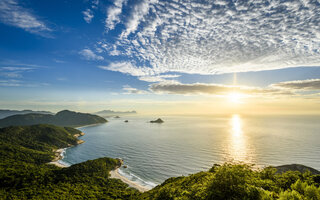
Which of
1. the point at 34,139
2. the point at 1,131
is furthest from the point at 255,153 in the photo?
the point at 1,131

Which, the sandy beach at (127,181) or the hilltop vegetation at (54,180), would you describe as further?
the sandy beach at (127,181)

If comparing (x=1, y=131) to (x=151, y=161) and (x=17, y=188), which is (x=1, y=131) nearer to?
(x=17, y=188)

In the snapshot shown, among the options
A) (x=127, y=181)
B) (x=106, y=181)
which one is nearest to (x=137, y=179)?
(x=127, y=181)

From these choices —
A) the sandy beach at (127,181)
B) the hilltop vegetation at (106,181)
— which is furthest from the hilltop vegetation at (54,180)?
the sandy beach at (127,181)

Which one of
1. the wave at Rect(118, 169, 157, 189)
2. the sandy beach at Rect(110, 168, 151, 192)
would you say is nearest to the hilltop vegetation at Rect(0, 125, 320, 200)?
the sandy beach at Rect(110, 168, 151, 192)

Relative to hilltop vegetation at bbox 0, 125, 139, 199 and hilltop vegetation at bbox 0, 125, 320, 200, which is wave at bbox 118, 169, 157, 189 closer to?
hilltop vegetation at bbox 0, 125, 139, 199

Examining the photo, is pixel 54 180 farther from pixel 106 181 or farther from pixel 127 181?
pixel 127 181

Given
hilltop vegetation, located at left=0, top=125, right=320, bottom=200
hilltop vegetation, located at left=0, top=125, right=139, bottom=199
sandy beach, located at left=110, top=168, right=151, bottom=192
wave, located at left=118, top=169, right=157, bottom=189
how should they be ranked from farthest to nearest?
1. wave, located at left=118, top=169, right=157, bottom=189
2. sandy beach, located at left=110, top=168, right=151, bottom=192
3. hilltop vegetation, located at left=0, top=125, right=139, bottom=199
4. hilltop vegetation, located at left=0, top=125, right=320, bottom=200

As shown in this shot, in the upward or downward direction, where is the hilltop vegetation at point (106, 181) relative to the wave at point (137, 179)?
upward

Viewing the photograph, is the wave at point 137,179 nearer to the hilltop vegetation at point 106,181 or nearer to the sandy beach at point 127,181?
the sandy beach at point 127,181

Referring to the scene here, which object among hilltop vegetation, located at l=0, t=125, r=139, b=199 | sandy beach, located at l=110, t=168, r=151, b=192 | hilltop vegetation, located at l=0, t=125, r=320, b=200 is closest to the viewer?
hilltop vegetation, located at l=0, t=125, r=320, b=200
